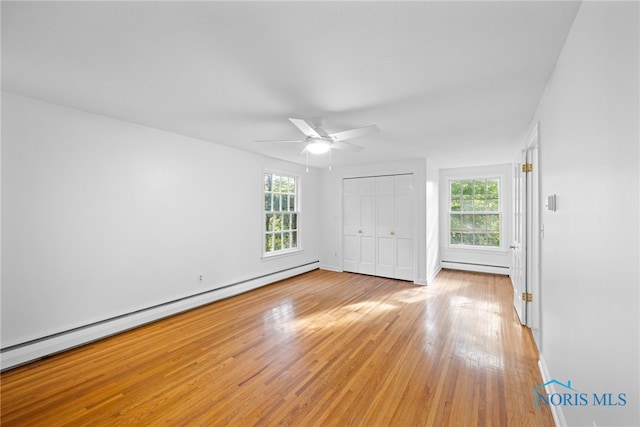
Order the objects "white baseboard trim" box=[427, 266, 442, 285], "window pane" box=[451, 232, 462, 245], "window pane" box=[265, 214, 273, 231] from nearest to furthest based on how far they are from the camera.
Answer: "window pane" box=[265, 214, 273, 231], "white baseboard trim" box=[427, 266, 442, 285], "window pane" box=[451, 232, 462, 245]

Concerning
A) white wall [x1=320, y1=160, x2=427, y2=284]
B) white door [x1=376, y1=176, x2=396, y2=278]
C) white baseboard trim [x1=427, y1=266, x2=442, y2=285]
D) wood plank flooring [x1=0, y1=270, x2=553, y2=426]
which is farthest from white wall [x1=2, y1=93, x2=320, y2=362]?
white baseboard trim [x1=427, y1=266, x2=442, y2=285]

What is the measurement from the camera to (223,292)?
13.9 ft

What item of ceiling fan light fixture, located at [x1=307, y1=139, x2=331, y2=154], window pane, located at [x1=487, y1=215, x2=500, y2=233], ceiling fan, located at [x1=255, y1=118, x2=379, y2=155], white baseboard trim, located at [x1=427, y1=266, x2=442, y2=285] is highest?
ceiling fan, located at [x1=255, y1=118, x2=379, y2=155]

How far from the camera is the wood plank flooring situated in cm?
183

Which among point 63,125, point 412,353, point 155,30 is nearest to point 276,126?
point 155,30

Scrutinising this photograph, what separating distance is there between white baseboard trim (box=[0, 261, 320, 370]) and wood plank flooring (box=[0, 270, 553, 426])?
0.28ft

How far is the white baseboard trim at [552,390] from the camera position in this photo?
5.43ft

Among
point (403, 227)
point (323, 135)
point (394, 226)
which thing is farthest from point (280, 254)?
point (323, 135)

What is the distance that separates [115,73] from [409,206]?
4.79 m

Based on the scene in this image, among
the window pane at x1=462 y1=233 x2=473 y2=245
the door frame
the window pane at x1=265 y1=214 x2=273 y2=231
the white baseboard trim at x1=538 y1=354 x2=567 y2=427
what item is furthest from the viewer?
the window pane at x1=462 y1=233 x2=473 y2=245

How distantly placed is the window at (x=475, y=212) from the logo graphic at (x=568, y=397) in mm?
4454

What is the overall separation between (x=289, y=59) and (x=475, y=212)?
5.77 meters

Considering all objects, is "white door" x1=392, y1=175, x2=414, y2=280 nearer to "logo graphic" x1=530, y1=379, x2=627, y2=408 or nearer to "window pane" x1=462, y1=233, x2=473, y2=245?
"window pane" x1=462, y1=233, x2=473, y2=245

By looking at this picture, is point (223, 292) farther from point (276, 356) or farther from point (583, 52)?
point (583, 52)
